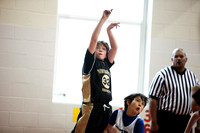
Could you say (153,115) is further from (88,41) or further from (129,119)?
(88,41)

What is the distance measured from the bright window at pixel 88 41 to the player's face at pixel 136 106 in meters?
1.39

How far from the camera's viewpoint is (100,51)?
2564 mm

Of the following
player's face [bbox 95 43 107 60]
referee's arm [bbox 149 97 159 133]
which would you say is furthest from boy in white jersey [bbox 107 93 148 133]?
player's face [bbox 95 43 107 60]

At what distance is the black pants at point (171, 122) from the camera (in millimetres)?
2635

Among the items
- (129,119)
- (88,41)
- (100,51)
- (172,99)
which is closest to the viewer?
(129,119)

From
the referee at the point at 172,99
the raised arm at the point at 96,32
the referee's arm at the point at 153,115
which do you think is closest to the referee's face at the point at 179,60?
the referee at the point at 172,99

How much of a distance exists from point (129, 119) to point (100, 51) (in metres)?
0.69

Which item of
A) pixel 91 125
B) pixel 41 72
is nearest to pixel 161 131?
Result: pixel 91 125

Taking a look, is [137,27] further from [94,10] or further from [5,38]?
[5,38]

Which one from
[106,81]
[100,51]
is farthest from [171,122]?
[100,51]

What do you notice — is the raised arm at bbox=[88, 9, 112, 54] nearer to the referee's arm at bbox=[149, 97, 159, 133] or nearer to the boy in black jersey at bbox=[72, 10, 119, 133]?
the boy in black jersey at bbox=[72, 10, 119, 133]

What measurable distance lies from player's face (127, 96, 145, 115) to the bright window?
4.57 feet

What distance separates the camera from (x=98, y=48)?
8.44ft

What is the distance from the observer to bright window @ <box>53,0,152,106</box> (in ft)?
12.4
